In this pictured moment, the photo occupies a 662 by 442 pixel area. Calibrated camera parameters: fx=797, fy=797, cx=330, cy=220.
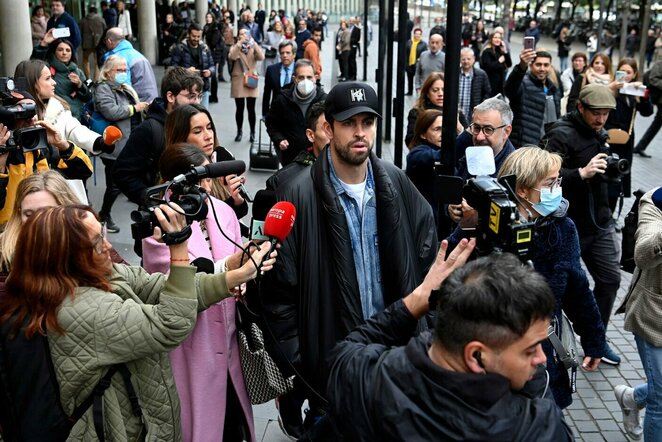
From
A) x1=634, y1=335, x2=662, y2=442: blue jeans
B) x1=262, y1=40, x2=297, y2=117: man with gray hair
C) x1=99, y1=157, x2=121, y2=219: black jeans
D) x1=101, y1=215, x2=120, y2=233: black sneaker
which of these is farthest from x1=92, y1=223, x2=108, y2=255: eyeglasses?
x1=262, y1=40, x2=297, y2=117: man with gray hair

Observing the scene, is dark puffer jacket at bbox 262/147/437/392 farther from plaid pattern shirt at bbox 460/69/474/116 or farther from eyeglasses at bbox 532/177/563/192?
plaid pattern shirt at bbox 460/69/474/116

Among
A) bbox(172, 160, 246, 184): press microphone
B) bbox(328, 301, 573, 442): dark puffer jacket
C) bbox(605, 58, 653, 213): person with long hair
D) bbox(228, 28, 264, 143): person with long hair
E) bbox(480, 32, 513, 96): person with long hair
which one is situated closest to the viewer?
bbox(328, 301, 573, 442): dark puffer jacket

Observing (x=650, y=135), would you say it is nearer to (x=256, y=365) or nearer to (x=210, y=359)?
(x=256, y=365)

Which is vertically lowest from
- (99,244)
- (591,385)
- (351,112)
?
(591,385)

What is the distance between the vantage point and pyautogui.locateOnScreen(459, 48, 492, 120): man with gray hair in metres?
11.1

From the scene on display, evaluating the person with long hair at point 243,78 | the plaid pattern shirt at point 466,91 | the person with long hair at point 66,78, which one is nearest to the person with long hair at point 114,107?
the person with long hair at point 66,78

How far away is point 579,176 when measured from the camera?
5.41 meters

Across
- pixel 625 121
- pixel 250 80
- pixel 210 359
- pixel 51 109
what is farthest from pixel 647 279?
pixel 250 80

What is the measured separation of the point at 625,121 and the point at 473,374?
7590 millimetres

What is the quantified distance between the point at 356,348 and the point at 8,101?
128 inches

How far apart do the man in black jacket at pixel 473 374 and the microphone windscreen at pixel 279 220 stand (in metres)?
1.02

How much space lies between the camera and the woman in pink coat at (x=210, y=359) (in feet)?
11.3

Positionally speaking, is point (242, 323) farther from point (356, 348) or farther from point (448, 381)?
point (448, 381)

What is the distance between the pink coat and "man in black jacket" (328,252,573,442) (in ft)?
4.45
